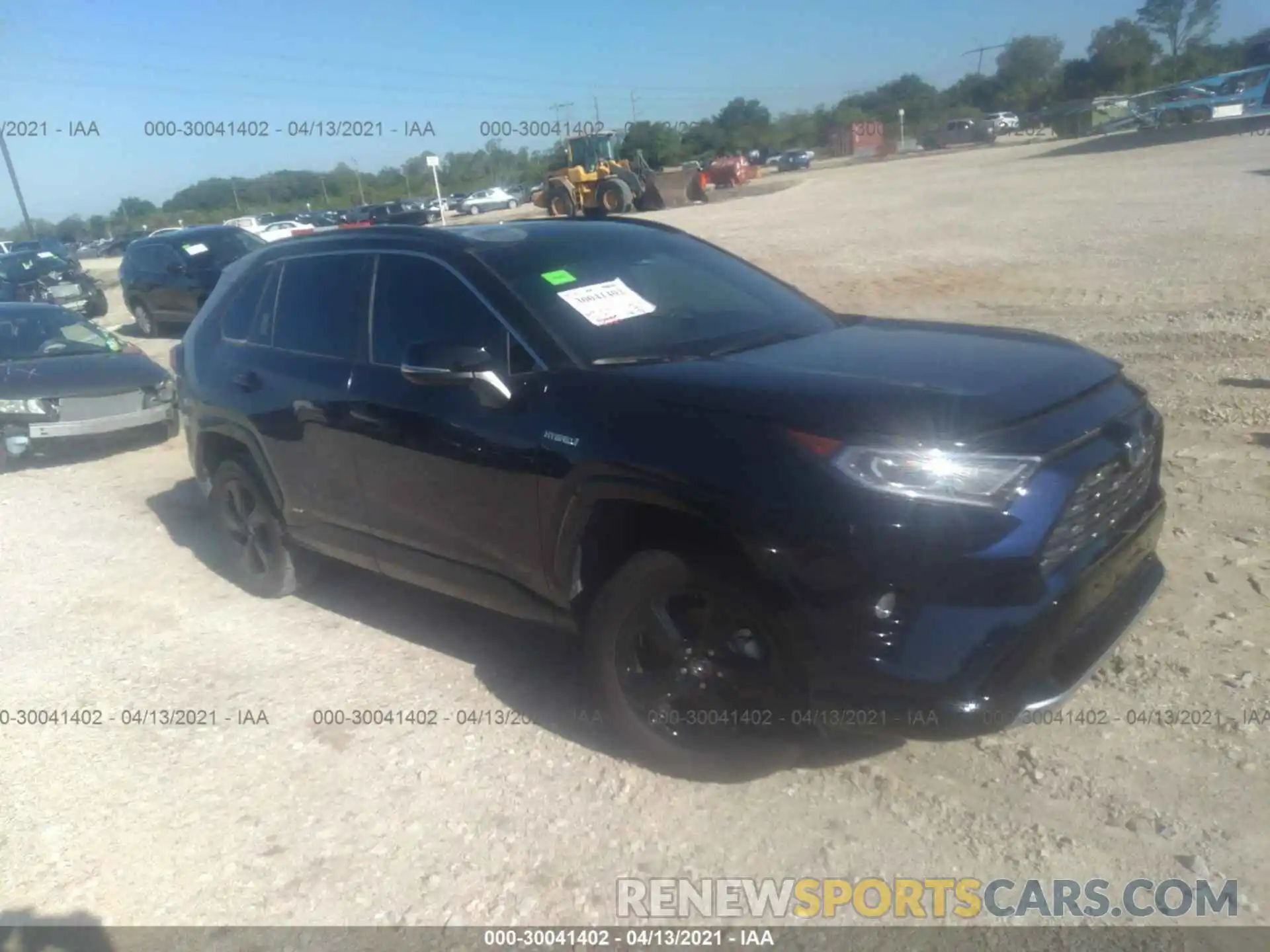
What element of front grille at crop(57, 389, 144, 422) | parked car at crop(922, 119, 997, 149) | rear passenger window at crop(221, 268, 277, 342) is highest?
rear passenger window at crop(221, 268, 277, 342)

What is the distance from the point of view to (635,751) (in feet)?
11.7

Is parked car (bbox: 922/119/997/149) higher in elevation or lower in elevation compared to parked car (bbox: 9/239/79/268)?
lower

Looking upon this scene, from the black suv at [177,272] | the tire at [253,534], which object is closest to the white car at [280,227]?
the black suv at [177,272]

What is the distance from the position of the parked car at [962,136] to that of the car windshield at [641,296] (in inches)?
2478

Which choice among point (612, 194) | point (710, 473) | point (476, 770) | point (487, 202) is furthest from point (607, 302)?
point (487, 202)

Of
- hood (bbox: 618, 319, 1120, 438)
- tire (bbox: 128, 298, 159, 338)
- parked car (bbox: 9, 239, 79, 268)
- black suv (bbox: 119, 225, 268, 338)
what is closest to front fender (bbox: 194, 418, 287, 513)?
hood (bbox: 618, 319, 1120, 438)

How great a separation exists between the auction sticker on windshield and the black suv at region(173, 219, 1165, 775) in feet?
0.04

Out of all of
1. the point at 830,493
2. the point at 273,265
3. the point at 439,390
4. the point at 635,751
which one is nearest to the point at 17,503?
the point at 273,265

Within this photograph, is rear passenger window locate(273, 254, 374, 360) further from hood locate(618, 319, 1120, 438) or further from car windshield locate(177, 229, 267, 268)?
car windshield locate(177, 229, 267, 268)

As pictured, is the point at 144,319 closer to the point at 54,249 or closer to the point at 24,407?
the point at 24,407

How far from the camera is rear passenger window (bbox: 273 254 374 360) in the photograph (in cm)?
447

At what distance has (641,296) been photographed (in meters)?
4.11

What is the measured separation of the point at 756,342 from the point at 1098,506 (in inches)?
54.8

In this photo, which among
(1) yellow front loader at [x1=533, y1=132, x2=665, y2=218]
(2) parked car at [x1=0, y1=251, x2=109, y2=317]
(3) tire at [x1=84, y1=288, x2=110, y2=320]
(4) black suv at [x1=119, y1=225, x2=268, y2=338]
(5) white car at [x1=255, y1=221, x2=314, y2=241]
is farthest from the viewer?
(5) white car at [x1=255, y1=221, x2=314, y2=241]
